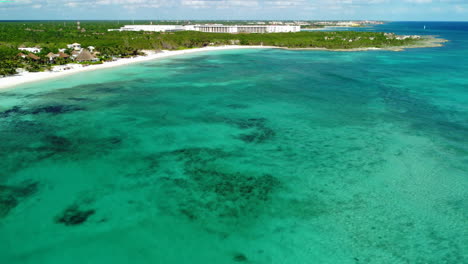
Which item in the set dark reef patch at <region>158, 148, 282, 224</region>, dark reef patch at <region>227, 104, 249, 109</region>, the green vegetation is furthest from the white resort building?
dark reef patch at <region>158, 148, 282, 224</region>

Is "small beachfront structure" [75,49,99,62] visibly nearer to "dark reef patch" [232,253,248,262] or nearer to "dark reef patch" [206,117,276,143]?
"dark reef patch" [206,117,276,143]

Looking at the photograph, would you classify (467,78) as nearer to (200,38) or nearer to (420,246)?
(420,246)

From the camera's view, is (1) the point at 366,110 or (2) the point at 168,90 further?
(2) the point at 168,90

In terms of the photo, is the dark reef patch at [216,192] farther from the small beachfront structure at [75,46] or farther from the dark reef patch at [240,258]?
the small beachfront structure at [75,46]

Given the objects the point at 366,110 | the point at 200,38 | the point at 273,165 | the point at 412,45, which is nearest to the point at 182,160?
the point at 273,165

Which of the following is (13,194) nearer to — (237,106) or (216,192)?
(216,192)

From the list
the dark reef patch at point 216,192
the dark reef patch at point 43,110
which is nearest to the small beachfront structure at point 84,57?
the dark reef patch at point 43,110
